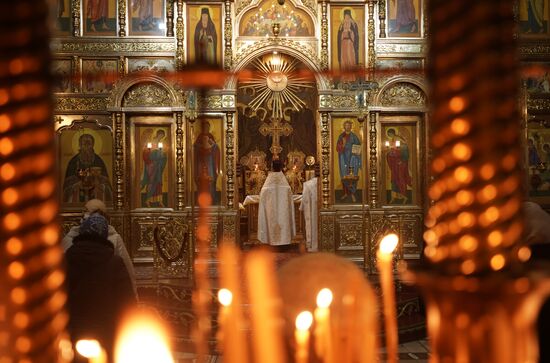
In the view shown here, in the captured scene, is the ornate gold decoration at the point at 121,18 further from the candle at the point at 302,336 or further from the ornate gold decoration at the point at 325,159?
the candle at the point at 302,336

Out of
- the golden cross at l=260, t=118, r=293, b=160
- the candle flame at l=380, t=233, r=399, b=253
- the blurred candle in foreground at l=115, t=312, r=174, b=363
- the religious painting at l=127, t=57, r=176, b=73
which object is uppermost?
the religious painting at l=127, t=57, r=176, b=73

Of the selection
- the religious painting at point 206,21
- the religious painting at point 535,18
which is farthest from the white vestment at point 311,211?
the religious painting at point 535,18

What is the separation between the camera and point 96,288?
155 inches

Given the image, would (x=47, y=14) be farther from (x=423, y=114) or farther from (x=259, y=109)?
(x=259, y=109)

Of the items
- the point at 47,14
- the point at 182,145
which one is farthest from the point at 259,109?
the point at 47,14

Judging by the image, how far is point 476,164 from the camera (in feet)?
2.83

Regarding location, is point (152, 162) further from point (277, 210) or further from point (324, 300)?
point (324, 300)

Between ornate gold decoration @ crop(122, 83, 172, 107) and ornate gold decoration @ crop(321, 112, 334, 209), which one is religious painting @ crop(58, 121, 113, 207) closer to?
ornate gold decoration @ crop(122, 83, 172, 107)

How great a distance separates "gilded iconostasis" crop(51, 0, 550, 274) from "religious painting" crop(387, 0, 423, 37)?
0.02 metres

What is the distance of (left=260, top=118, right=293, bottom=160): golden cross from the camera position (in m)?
18.8

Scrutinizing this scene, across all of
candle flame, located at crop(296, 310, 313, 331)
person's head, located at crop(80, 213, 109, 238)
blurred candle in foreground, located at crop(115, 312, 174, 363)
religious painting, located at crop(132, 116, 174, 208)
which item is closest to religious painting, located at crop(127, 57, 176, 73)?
religious painting, located at crop(132, 116, 174, 208)

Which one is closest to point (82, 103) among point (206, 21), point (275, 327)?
point (206, 21)

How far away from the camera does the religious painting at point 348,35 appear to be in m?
13.8

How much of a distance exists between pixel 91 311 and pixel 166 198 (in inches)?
385
